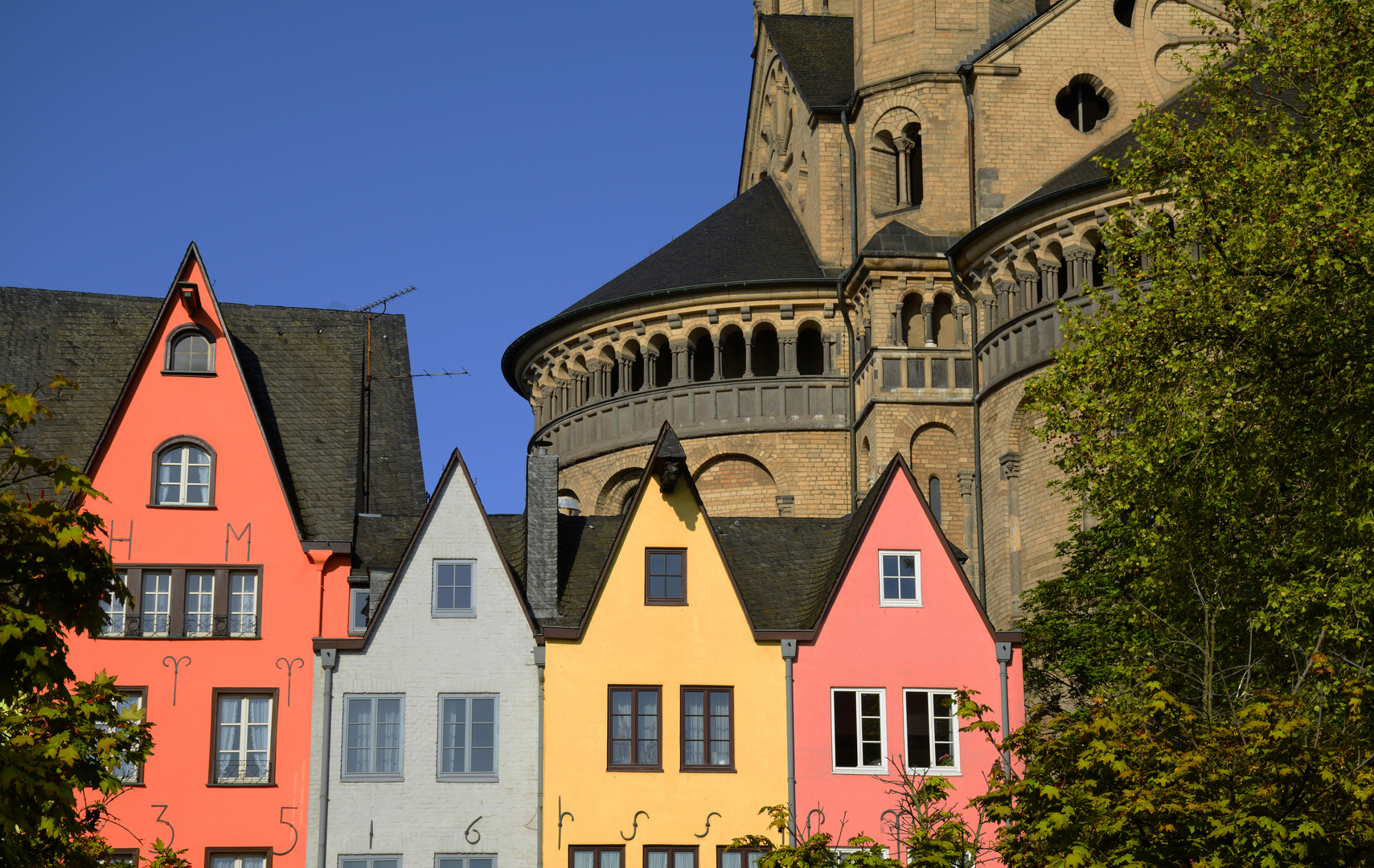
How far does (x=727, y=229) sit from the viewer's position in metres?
51.6

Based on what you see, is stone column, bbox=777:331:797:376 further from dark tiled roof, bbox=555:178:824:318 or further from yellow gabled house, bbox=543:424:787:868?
yellow gabled house, bbox=543:424:787:868

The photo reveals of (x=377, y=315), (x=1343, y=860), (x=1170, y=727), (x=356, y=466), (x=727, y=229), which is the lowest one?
(x=1343, y=860)

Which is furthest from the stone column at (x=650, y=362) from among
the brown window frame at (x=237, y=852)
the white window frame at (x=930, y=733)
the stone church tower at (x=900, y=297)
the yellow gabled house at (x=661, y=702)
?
the brown window frame at (x=237, y=852)

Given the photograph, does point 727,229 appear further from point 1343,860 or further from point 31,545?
point 31,545

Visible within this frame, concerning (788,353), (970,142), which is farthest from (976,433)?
(970,142)

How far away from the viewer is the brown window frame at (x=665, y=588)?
31031mm

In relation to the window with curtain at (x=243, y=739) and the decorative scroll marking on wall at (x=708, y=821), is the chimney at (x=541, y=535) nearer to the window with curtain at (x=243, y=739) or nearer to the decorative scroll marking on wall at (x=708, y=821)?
the decorative scroll marking on wall at (x=708, y=821)

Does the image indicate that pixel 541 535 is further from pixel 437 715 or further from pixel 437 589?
pixel 437 715

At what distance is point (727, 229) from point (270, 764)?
995 inches

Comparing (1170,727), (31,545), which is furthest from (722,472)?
(31,545)

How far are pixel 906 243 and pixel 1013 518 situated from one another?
778cm

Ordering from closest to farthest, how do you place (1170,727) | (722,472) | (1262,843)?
(1262,843) < (1170,727) < (722,472)

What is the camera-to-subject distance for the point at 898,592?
31.5 metres

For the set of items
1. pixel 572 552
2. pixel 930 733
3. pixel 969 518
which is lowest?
pixel 930 733
